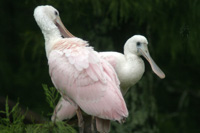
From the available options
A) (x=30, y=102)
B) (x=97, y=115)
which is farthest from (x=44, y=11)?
(x=30, y=102)

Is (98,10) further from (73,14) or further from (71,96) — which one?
(71,96)

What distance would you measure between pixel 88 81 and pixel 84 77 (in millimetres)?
55

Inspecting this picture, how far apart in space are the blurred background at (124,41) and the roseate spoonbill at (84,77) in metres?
0.67

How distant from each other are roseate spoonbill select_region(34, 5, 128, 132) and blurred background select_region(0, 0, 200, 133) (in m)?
0.67

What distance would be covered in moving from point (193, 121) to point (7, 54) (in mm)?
3204

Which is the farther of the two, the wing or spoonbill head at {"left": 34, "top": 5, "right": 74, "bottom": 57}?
spoonbill head at {"left": 34, "top": 5, "right": 74, "bottom": 57}

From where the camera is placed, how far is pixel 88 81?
3840 mm

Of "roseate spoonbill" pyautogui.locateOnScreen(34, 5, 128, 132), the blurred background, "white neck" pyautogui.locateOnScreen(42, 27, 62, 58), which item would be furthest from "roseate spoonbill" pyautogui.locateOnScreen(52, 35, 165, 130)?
"white neck" pyautogui.locateOnScreen(42, 27, 62, 58)

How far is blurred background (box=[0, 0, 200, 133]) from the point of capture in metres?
4.98

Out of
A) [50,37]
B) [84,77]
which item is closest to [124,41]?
[50,37]

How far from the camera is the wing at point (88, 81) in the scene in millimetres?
3697

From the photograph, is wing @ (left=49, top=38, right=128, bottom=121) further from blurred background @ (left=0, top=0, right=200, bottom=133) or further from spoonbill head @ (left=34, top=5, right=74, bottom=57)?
blurred background @ (left=0, top=0, right=200, bottom=133)

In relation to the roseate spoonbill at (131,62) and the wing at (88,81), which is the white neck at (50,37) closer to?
the wing at (88,81)

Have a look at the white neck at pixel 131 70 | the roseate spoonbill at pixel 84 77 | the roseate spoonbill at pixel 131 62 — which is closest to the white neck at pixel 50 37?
the roseate spoonbill at pixel 84 77
